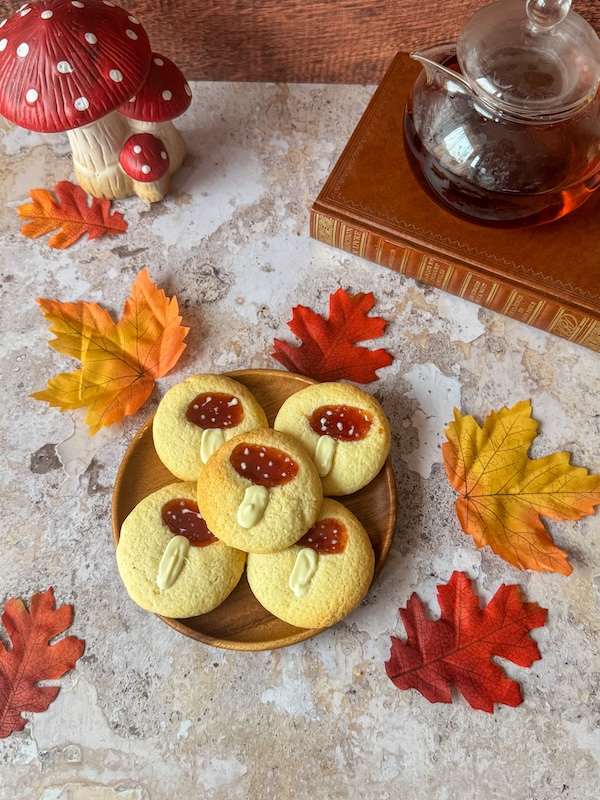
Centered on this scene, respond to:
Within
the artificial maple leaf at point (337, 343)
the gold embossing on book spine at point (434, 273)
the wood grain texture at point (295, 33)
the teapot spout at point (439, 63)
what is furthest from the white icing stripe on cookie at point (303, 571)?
the wood grain texture at point (295, 33)

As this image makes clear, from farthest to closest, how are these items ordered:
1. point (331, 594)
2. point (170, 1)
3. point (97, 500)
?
point (170, 1), point (97, 500), point (331, 594)

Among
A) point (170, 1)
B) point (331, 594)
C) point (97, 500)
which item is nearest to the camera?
point (331, 594)

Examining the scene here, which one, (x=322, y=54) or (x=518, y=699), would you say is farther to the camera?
(x=322, y=54)

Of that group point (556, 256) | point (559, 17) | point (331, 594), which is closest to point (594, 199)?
point (556, 256)

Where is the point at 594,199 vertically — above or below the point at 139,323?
above

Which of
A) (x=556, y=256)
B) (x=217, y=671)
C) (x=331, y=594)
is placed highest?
(x=556, y=256)

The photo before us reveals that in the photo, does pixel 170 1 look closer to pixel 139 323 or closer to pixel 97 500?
pixel 139 323

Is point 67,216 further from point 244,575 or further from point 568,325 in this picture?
point 568,325
